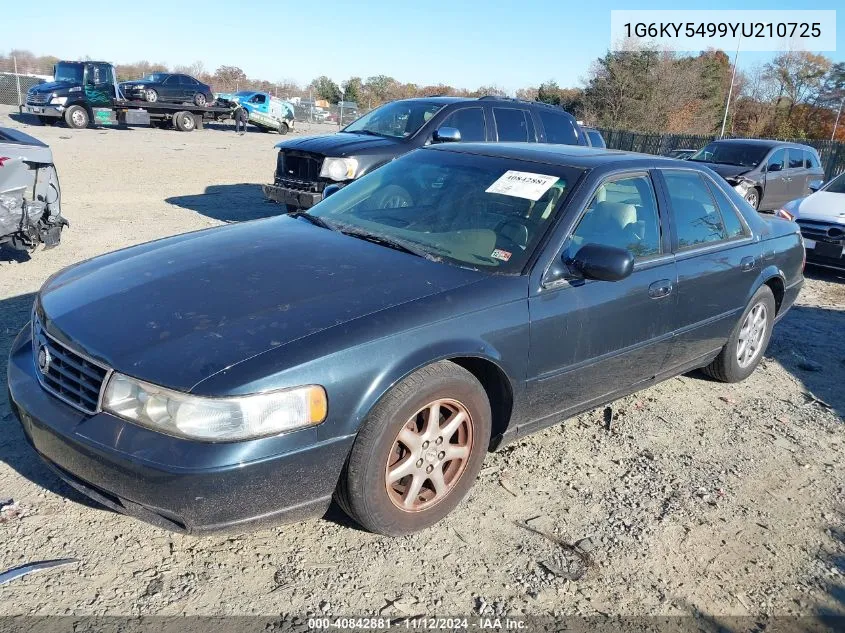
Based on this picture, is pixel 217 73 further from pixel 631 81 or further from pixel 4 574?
pixel 4 574

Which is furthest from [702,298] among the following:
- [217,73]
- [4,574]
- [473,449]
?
[217,73]

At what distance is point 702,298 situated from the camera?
421cm

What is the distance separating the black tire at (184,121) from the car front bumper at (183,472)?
81.6 ft

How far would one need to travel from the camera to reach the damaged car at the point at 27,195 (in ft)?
19.5

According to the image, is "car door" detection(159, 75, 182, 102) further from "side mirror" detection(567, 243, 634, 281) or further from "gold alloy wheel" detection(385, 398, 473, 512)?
"gold alloy wheel" detection(385, 398, 473, 512)

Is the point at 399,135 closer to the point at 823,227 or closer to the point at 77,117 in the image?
the point at 823,227

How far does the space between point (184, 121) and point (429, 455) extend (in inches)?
1001

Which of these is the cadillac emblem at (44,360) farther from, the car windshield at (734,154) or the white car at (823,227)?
the car windshield at (734,154)

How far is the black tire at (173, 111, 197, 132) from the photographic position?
2520cm

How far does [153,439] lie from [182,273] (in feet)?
3.31

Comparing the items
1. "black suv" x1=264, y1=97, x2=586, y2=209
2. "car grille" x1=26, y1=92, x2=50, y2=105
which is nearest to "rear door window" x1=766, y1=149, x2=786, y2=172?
"black suv" x1=264, y1=97, x2=586, y2=209

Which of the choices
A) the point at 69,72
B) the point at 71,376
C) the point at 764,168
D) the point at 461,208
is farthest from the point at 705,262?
the point at 69,72

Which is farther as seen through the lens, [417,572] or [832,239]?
[832,239]

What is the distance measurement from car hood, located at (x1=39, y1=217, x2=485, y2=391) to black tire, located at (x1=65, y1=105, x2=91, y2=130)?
849 inches
